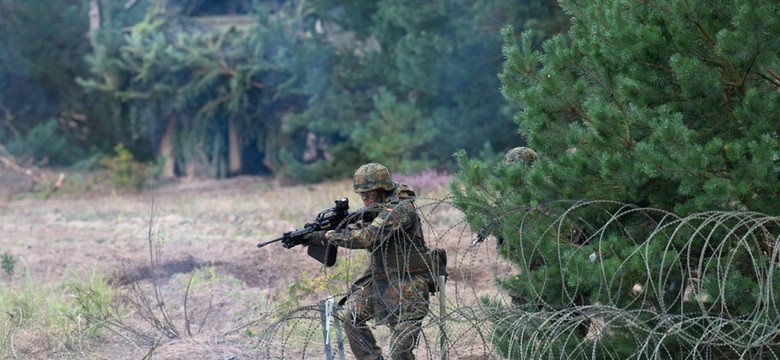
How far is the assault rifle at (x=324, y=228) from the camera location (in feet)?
20.7

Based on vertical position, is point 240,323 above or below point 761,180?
below

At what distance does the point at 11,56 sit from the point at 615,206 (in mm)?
25097

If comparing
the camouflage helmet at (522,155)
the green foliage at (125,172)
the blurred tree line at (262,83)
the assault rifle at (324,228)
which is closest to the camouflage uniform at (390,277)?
the assault rifle at (324,228)

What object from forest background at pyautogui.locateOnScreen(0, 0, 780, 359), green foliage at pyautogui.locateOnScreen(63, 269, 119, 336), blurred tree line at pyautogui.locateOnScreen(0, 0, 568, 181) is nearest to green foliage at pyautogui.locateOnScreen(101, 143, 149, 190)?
forest background at pyautogui.locateOnScreen(0, 0, 780, 359)

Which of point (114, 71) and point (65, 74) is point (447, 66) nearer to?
point (114, 71)

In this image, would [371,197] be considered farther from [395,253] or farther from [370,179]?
[395,253]

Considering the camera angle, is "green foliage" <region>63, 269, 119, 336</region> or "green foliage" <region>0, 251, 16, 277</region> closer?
"green foliage" <region>63, 269, 119, 336</region>

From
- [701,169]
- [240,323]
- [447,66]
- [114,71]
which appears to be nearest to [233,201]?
[447,66]

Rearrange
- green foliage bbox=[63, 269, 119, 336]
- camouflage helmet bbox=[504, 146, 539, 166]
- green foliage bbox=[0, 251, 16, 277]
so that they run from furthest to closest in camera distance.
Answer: green foliage bbox=[0, 251, 16, 277] → green foliage bbox=[63, 269, 119, 336] → camouflage helmet bbox=[504, 146, 539, 166]

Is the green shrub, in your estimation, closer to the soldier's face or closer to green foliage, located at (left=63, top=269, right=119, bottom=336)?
green foliage, located at (left=63, top=269, right=119, bottom=336)

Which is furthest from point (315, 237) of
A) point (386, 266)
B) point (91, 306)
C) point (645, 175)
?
point (91, 306)

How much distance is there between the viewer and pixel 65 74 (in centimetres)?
2889

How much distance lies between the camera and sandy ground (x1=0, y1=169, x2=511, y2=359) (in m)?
7.64

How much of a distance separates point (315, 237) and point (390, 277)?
571mm
